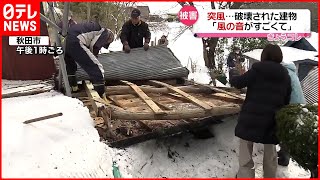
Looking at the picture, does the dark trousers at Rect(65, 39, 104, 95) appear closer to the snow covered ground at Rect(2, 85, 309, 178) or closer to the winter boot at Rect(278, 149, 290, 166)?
the snow covered ground at Rect(2, 85, 309, 178)

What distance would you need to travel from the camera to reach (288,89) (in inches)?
148

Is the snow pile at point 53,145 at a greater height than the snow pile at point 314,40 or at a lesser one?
lesser

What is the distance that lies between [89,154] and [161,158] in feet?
4.35

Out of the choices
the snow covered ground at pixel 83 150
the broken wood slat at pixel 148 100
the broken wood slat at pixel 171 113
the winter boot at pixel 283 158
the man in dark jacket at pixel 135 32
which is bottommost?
the winter boot at pixel 283 158

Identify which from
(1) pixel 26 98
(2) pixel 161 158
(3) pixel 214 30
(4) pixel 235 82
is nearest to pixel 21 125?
(1) pixel 26 98

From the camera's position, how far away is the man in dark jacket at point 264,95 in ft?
11.9

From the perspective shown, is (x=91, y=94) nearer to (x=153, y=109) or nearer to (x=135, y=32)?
(x=153, y=109)

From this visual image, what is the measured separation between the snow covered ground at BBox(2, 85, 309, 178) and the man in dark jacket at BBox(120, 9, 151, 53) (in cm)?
203

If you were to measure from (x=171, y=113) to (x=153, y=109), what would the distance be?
0.22m

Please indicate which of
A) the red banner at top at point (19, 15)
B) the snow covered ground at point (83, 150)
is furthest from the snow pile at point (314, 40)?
the red banner at top at point (19, 15)

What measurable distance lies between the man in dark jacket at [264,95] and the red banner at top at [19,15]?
2682mm

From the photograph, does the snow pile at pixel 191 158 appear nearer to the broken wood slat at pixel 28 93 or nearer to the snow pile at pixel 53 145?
the snow pile at pixel 53 145

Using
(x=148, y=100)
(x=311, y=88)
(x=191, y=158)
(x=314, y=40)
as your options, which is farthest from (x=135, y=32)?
(x=314, y=40)

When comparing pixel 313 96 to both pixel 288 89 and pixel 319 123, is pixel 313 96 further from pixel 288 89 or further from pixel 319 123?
pixel 319 123
